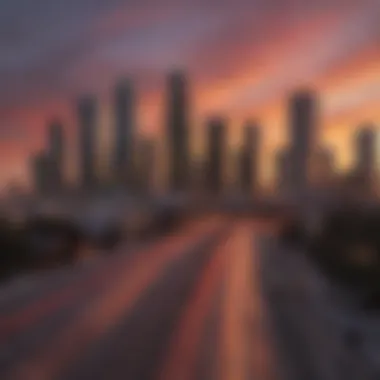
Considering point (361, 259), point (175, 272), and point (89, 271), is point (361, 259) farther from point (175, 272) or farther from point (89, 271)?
point (89, 271)

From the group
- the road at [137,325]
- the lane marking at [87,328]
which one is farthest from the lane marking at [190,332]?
the lane marking at [87,328]

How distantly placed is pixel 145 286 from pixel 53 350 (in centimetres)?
1101

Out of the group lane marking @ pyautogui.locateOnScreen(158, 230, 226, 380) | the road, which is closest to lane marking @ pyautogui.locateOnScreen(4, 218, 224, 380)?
the road

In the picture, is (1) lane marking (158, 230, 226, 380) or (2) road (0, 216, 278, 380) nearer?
(1) lane marking (158, 230, 226, 380)

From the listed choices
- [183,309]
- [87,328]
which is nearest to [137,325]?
[87,328]

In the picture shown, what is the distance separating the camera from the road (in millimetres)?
11914

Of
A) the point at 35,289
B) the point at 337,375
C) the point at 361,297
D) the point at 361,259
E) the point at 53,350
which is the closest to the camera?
the point at 337,375

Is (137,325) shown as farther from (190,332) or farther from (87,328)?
(190,332)

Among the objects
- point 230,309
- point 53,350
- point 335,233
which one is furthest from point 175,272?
point 335,233

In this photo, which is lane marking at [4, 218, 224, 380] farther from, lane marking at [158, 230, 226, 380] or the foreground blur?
lane marking at [158, 230, 226, 380]

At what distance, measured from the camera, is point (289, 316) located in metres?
19.2

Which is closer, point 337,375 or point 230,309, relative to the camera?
point 337,375

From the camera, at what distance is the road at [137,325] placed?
11914 millimetres

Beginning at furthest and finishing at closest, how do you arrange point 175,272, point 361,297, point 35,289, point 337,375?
point 175,272 < point 361,297 < point 35,289 < point 337,375
